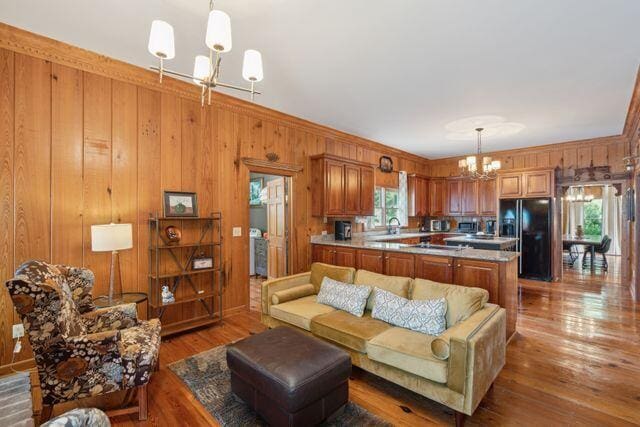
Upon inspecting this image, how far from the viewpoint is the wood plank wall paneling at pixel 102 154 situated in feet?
8.66

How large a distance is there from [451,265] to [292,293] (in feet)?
6.25

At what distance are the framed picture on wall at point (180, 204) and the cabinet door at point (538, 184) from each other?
6611 millimetres

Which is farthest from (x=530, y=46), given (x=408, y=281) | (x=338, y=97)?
(x=408, y=281)

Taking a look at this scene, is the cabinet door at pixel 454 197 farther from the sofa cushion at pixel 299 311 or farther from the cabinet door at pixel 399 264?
the sofa cushion at pixel 299 311


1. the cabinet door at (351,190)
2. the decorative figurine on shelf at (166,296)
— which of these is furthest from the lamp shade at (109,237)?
the cabinet door at (351,190)

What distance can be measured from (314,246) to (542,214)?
4.85 m

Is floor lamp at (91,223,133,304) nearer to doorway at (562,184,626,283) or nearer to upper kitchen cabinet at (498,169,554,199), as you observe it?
upper kitchen cabinet at (498,169,554,199)

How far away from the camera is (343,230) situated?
17.5ft

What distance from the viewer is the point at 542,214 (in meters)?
6.16

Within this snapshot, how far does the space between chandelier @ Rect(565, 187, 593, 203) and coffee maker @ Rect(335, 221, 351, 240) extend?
30.8 ft

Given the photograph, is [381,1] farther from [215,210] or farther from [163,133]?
[215,210]

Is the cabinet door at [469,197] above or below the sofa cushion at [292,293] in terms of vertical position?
above

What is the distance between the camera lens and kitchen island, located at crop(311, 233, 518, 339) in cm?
316

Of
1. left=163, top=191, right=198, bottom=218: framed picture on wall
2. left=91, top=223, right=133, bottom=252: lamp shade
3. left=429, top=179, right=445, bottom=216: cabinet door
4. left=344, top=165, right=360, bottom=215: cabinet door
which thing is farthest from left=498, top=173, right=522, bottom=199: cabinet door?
left=91, top=223, right=133, bottom=252: lamp shade
